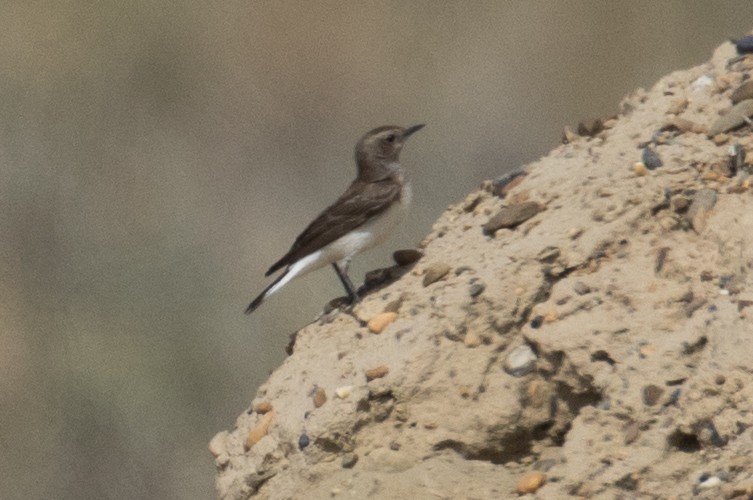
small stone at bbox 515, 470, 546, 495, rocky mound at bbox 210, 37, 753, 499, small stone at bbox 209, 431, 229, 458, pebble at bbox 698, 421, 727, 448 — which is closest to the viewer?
pebble at bbox 698, 421, 727, 448

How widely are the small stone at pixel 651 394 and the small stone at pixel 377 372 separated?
0.95 meters

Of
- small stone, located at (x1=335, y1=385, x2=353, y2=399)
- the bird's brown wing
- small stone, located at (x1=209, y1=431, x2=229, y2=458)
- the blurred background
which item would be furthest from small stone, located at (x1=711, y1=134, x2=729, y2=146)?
the blurred background

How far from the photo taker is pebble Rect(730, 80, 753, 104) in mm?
6238

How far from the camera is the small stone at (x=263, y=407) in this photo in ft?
20.6

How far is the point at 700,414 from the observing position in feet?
17.0

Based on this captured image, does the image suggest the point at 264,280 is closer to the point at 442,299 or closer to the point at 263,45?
the point at 263,45

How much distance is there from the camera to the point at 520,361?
575cm

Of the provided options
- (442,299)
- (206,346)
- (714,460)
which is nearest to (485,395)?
(442,299)

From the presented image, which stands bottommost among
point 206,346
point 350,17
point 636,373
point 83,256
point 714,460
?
point 714,460

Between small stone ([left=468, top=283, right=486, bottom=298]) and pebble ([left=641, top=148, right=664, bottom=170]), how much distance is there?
2.45 feet

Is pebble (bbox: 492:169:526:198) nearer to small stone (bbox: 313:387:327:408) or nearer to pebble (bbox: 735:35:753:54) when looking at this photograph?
pebble (bbox: 735:35:753:54)

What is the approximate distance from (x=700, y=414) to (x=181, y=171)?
10279 mm

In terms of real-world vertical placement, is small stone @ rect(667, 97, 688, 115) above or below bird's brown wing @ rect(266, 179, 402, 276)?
below

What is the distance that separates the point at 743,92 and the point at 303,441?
200cm
